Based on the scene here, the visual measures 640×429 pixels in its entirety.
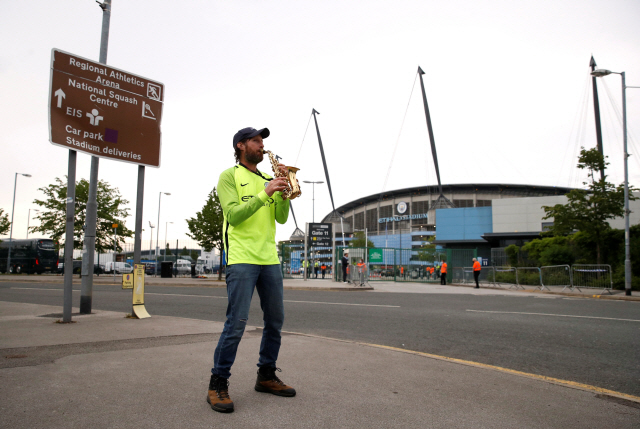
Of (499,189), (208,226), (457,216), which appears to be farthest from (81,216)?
(499,189)

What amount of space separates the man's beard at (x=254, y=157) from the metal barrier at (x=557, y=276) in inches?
831

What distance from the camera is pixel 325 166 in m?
97.3

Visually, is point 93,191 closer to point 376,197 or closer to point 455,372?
point 455,372

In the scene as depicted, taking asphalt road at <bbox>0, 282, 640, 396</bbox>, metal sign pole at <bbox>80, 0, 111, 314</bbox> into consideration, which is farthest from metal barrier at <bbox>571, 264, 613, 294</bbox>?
metal sign pole at <bbox>80, 0, 111, 314</bbox>

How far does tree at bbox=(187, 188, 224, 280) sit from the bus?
1628 cm

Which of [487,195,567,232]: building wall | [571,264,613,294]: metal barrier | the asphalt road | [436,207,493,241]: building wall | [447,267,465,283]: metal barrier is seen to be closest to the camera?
the asphalt road

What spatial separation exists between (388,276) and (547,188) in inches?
3333

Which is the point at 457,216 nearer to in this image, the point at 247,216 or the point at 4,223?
the point at 4,223

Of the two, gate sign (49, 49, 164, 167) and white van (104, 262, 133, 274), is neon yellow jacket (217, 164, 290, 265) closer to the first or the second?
gate sign (49, 49, 164, 167)

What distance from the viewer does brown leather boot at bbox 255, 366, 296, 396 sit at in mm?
3088

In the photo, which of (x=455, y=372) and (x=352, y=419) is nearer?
(x=352, y=419)

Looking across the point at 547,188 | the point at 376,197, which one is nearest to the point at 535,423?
the point at 547,188

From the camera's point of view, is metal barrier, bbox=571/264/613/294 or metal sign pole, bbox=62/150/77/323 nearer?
metal sign pole, bbox=62/150/77/323

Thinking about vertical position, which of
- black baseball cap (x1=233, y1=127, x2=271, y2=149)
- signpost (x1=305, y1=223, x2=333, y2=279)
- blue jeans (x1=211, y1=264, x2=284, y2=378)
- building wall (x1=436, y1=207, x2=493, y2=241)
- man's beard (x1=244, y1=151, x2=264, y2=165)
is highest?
building wall (x1=436, y1=207, x2=493, y2=241)
